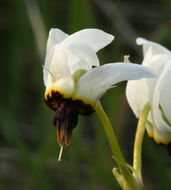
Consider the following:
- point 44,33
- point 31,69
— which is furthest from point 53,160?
point 31,69

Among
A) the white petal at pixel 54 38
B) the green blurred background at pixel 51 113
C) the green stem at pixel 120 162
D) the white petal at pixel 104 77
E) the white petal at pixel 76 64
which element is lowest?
the green blurred background at pixel 51 113

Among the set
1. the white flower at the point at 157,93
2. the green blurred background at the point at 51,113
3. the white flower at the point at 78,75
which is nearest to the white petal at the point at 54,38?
the white flower at the point at 78,75

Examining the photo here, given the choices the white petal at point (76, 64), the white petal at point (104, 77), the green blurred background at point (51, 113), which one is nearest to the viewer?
the white petal at point (104, 77)

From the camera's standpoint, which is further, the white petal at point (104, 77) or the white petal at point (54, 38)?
the white petal at point (54, 38)

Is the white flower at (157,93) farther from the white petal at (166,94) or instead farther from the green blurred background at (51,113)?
the green blurred background at (51,113)

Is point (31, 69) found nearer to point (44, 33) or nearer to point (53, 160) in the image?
point (44, 33)

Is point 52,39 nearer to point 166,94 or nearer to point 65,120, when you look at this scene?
point 65,120

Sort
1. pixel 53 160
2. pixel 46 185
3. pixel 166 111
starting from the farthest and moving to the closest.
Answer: pixel 53 160 → pixel 46 185 → pixel 166 111

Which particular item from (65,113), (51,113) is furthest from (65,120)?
(51,113)
